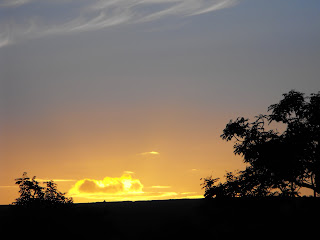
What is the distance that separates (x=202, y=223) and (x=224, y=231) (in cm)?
363

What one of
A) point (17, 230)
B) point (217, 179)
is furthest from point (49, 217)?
point (217, 179)

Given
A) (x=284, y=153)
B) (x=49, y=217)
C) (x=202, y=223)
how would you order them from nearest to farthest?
(x=49, y=217) → (x=284, y=153) → (x=202, y=223)

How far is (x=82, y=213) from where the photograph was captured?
42.3 m

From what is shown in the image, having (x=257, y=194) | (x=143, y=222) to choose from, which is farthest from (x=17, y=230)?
(x=257, y=194)

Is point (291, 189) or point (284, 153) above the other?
point (284, 153)

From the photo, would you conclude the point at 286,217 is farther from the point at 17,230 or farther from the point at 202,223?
the point at 17,230

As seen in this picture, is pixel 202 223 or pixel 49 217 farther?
pixel 202 223

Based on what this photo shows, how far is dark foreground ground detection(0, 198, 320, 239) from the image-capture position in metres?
38.7

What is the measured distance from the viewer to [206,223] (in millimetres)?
46594

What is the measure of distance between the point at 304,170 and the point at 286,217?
14.1ft

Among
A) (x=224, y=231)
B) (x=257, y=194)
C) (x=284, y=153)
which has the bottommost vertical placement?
(x=224, y=231)

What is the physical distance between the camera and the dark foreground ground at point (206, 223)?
38719 millimetres

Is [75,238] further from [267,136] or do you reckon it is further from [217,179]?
[267,136]

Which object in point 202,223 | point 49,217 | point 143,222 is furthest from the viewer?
point 143,222
